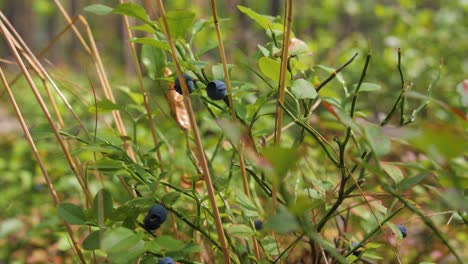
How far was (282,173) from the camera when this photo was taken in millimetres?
411

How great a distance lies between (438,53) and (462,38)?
5.2 inches

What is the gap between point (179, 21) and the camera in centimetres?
67

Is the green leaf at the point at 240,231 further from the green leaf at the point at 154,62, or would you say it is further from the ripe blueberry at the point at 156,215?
the green leaf at the point at 154,62

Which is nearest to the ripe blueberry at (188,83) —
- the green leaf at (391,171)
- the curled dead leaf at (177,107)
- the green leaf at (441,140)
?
the curled dead leaf at (177,107)

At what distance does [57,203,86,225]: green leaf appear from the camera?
647 mm

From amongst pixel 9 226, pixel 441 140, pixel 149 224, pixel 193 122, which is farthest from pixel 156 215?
pixel 9 226

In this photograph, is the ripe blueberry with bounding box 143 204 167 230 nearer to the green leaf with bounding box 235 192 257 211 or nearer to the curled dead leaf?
the green leaf with bounding box 235 192 257 211

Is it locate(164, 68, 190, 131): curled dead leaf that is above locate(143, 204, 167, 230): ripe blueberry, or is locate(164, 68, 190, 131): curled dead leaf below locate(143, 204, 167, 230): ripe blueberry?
above

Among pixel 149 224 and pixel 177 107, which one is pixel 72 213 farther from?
pixel 177 107

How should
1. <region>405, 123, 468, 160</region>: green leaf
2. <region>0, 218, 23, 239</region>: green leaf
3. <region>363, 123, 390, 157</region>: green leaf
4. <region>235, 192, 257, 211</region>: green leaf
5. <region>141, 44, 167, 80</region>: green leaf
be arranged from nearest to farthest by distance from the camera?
<region>405, 123, 468, 160</region>: green leaf, <region>363, 123, 390, 157</region>: green leaf, <region>235, 192, 257, 211</region>: green leaf, <region>141, 44, 167, 80</region>: green leaf, <region>0, 218, 23, 239</region>: green leaf

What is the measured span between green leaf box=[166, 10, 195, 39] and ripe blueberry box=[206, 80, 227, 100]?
69mm

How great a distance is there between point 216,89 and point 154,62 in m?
0.20

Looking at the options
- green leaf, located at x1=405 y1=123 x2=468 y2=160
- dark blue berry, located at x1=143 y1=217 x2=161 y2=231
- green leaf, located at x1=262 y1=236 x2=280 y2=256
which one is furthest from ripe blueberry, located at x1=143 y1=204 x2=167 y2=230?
green leaf, located at x1=405 y1=123 x2=468 y2=160

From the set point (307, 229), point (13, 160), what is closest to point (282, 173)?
point (307, 229)
